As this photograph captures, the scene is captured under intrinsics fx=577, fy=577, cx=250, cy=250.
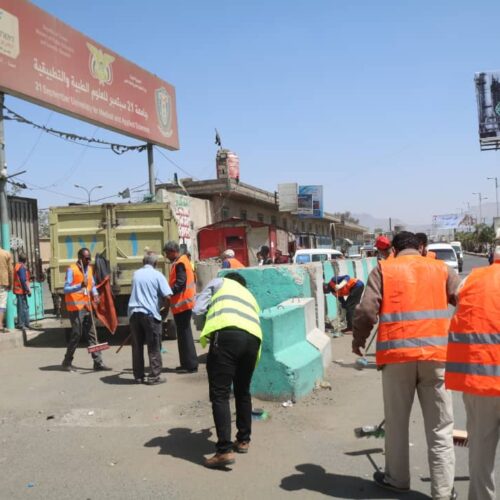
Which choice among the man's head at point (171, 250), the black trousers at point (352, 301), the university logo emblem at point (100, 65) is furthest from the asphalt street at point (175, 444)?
the university logo emblem at point (100, 65)

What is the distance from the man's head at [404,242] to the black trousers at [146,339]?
3902 mm

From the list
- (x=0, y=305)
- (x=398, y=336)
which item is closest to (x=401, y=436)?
(x=398, y=336)

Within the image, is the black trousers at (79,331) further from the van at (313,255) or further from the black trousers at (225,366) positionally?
the van at (313,255)

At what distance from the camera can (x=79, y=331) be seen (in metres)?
8.12

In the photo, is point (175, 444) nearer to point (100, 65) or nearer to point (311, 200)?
point (100, 65)

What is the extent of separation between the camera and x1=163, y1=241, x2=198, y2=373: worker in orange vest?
7695 millimetres

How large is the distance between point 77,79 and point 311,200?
25.7m

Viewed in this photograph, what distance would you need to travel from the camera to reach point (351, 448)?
472cm

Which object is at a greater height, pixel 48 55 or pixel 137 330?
pixel 48 55

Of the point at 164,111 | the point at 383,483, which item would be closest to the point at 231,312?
the point at 383,483

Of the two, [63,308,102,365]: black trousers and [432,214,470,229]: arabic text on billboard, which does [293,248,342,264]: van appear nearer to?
[63,308,102,365]: black trousers

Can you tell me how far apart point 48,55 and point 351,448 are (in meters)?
11.1

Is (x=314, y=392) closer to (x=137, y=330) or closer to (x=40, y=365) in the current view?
(x=137, y=330)

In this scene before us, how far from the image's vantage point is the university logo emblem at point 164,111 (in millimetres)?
18422
